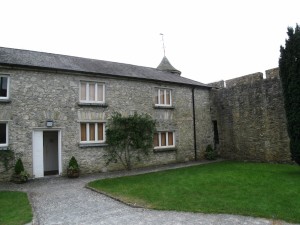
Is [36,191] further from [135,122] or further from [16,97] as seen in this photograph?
[135,122]

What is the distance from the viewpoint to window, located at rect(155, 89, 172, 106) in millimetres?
17516

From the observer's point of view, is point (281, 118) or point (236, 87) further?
point (236, 87)

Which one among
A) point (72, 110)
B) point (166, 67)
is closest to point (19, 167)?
point (72, 110)

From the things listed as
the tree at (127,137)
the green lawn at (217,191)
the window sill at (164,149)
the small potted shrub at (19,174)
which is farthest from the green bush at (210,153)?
the small potted shrub at (19,174)

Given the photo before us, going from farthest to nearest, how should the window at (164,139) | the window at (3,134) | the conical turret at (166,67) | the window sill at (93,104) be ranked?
the conical turret at (166,67)
the window at (164,139)
the window sill at (93,104)
the window at (3,134)

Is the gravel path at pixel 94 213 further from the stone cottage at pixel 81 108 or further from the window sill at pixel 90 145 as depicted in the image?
the window sill at pixel 90 145

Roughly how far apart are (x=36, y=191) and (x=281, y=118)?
13545 millimetres

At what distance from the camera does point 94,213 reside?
7.25 m

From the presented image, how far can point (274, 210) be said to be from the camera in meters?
6.85

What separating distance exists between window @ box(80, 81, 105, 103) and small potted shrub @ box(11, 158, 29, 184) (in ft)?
14.6

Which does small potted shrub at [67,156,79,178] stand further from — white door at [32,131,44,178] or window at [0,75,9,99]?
window at [0,75,9,99]

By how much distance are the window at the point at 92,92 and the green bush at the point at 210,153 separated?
333 inches

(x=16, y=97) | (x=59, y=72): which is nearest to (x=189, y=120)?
(x=59, y=72)

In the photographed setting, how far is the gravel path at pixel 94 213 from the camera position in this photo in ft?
21.0
